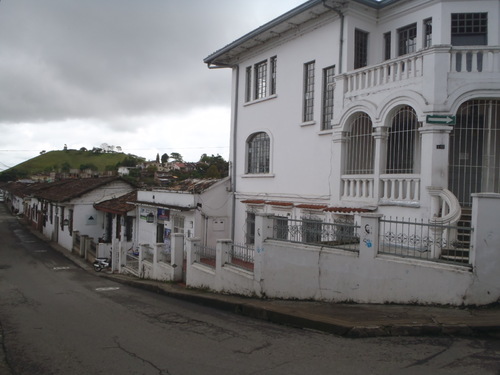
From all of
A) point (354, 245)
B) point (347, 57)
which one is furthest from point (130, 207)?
point (354, 245)

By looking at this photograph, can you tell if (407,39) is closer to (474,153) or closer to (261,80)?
(474,153)

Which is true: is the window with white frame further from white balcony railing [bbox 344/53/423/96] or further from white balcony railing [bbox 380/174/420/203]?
white balcony railing [bbox 380/174/420/203]

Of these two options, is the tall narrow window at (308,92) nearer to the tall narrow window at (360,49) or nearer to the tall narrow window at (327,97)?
the tall narrow window at (327,97)

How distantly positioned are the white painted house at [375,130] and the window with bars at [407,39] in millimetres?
33

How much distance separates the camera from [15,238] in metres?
30.4

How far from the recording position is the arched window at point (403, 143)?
10148 mm

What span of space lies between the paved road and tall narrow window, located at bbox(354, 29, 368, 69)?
8.57 m

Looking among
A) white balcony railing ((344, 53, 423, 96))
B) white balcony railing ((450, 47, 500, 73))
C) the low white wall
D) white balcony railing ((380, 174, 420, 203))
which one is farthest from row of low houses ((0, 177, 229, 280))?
white balcony railing ((450, 47, 500, 73))

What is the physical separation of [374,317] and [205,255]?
6.36 meters

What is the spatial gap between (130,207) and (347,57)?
14055 mm

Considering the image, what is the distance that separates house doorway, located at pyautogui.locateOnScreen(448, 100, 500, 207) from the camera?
31.2 ft

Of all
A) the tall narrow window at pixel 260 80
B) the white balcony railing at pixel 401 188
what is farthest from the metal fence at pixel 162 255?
the white balcony railing at pixel 401 188

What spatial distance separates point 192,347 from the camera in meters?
6.32

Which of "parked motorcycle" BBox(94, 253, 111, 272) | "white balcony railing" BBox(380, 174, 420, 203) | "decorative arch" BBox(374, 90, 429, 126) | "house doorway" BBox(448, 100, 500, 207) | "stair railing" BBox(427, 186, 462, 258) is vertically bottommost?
"parked motorcycle" BBox(94, 253, 111, 272)
